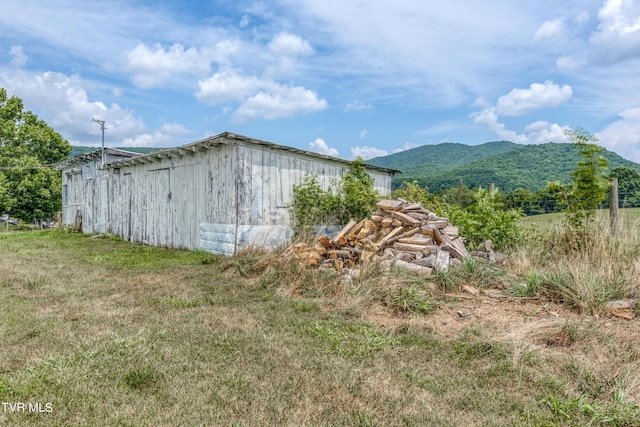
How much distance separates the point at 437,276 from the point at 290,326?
7.20 feet

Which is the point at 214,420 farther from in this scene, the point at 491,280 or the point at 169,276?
the point at 169,276

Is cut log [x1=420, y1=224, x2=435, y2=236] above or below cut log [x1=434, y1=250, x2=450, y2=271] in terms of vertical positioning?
above

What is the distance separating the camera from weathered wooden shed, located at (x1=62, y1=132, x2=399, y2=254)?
780 cm

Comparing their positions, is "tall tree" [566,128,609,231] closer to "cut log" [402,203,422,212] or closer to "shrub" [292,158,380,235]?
"cut log" [402,203,422,212]

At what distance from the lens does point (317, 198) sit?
884cm

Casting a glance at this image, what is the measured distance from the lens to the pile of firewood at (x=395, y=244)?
5.11 meters

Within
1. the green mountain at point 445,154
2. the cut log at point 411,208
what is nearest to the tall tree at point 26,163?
the cut log at point 411,208

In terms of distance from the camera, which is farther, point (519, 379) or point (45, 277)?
point (45, 277)

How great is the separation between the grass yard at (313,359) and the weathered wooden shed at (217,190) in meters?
3.44

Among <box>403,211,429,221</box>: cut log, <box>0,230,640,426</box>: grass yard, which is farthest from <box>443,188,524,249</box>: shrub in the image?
<box>0,230,640,426</box>: grass yard

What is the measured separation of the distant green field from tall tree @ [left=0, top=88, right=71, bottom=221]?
92.3ft

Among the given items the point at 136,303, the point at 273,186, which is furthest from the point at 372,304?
the point at 273,186

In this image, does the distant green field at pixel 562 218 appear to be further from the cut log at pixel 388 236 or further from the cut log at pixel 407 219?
the cut log at pixel 388 236

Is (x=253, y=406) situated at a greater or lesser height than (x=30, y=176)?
lesser
